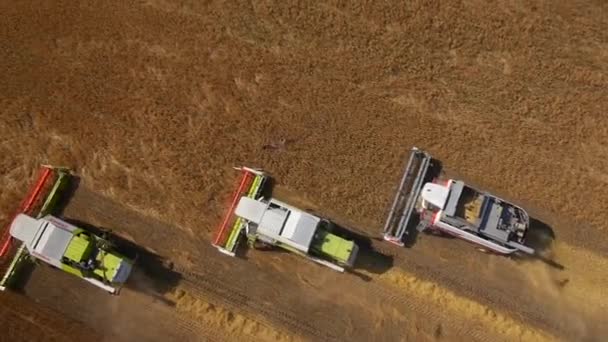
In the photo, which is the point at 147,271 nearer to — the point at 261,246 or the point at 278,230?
the point at 261,246

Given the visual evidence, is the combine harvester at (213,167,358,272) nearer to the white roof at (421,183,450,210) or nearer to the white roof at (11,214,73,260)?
the white roof at (421,183,450,210)

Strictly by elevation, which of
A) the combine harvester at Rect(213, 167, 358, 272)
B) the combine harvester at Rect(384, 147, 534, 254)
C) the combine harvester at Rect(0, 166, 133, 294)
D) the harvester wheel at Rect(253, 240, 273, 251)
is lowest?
the combine harvester at Rect(0, 166, 133, 294)

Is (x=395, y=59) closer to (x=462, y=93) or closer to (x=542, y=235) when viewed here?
(x=462, y=93)

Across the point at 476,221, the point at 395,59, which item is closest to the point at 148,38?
the point at 395,59

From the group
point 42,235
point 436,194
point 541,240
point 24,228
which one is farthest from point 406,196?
point 24,228

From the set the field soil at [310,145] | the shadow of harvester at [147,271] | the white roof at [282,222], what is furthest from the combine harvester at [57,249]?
the white roof at [282,222]

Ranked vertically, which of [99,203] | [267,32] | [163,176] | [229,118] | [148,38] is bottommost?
[99,203]

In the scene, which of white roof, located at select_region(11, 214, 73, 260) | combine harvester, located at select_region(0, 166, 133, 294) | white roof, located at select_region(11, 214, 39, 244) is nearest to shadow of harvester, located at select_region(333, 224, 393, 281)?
combine harvester, located at select_region(0, 166, 133, 294)
